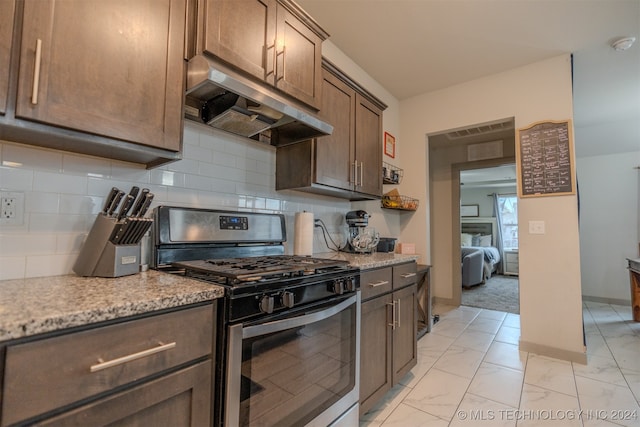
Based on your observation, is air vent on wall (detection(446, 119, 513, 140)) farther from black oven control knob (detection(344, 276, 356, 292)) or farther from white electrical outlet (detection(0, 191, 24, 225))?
white electrical outlet (detection(0, 191, 24, 225))

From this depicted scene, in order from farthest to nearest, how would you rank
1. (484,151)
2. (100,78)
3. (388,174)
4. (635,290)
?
1. (484,151)
2. (635,290)
3. (388,174)
4. (100,78)

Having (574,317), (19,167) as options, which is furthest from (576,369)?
(19,167)

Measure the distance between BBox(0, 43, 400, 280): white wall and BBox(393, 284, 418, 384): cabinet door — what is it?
832 millimetres

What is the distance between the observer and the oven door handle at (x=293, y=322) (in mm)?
974

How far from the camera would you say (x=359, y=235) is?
2.37m

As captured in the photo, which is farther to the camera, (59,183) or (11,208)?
(59,183)

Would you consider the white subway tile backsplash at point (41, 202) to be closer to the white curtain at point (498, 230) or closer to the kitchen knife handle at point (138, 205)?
the kitchen knife handle at point (138, 205)

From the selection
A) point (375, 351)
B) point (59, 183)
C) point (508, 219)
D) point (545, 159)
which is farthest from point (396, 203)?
point (508, 219)

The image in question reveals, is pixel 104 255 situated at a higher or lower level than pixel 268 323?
higher

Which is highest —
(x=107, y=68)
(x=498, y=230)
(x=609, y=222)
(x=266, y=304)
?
(x=107, y=68)

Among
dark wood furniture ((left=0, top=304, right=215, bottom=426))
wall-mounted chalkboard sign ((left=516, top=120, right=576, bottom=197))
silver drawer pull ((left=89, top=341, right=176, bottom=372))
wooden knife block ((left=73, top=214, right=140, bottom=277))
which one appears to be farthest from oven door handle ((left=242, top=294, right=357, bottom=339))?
wall-mounted chalkboard sign ((left=516, top=120, right=576, bottom=197))

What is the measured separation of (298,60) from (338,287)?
1.24 meters

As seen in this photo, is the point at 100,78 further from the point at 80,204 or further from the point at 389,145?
the point at 389,145

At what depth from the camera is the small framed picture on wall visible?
3.23m
